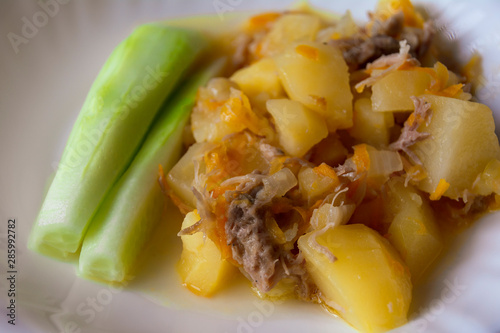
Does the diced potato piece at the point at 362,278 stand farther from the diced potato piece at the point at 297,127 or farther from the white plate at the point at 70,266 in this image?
the diced potato piece at the point at 297,127

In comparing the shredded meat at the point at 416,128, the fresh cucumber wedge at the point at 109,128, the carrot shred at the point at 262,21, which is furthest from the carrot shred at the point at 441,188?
the carrot shred at the point at 262,21

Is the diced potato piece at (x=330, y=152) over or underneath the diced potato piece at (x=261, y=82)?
underneath

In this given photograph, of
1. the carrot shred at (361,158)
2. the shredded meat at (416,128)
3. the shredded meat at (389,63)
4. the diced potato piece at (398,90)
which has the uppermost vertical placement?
the shredded meat at (389,63)

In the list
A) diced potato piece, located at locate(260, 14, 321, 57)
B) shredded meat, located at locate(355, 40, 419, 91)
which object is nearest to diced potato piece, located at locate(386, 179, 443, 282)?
shredded meat, located at locate(355, 40, 419, 91)

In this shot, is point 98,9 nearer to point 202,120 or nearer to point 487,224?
point 202,120

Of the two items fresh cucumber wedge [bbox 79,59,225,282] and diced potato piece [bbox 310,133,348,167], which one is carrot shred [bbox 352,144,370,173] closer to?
diced potato piece [bbox 310,133,348,167]

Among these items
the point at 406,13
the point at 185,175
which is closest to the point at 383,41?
the point at 406,13

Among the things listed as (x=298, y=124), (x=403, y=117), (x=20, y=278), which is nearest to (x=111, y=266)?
(x=20, y=278)
